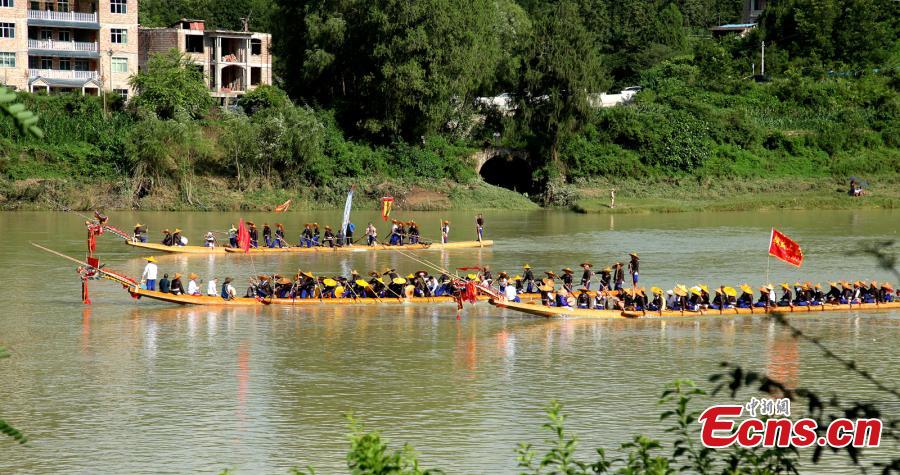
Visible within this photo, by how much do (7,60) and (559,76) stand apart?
31.7m

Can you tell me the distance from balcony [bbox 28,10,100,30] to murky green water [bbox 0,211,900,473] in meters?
31.1

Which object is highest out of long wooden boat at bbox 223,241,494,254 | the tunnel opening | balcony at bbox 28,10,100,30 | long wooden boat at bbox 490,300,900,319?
balcony at bbox 28,10,100,30

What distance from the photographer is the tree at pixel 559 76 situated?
66.4 metres

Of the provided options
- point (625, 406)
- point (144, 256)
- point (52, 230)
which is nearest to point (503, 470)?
point (625, 406)

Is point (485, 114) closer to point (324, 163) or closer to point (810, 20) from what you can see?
Answer: point (324, 163)

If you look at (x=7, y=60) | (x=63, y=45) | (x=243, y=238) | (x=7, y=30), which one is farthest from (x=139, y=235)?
(x=63, y=45)

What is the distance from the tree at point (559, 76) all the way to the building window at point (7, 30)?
96.4 feet

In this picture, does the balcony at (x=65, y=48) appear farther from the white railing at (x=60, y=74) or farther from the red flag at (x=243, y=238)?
the red flag at (x=243, y=238)

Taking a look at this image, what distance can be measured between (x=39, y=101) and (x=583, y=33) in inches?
1212

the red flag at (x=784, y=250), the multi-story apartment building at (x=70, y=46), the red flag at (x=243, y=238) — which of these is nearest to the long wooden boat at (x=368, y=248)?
the red flag at (x=243, y=238)

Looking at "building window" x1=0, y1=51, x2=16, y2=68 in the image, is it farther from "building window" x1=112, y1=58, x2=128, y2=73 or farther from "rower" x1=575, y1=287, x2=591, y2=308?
"rower" x1=575, y1=287, x2=591, y2=308

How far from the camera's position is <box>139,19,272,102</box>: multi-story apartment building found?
7575cm

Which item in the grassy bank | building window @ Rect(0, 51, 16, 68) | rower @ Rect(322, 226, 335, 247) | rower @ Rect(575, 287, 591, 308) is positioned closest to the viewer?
rower @ Rect(575, 287, 591, 308)

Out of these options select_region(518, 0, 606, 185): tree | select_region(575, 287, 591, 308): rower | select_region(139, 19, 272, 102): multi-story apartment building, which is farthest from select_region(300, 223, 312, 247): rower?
select_region(139, 19, 272, 102): multi-story apartment building
